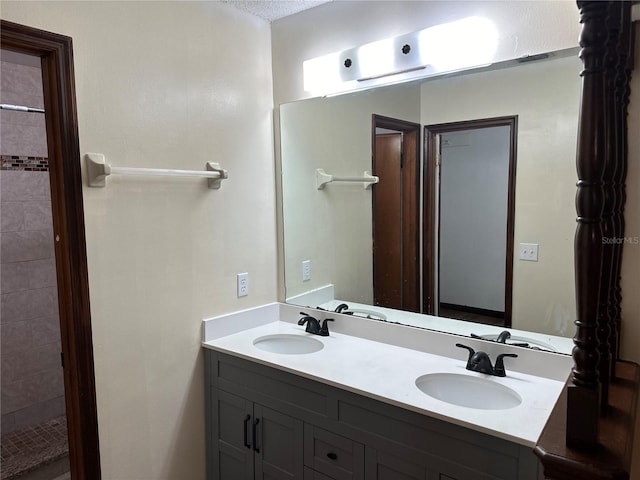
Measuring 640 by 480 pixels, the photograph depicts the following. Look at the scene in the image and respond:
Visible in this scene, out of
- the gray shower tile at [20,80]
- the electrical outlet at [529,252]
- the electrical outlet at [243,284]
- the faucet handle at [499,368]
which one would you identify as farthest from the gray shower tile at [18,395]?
the electrical outlet at [529,252]

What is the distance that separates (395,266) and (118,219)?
1254mm

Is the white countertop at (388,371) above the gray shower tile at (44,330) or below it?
above

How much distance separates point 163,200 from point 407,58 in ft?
4.01

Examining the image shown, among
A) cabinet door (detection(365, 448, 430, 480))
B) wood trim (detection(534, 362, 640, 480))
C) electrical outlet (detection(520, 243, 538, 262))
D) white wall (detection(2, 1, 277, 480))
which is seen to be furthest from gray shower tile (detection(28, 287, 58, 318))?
wood trim (detection(534, 362, 640, 480))

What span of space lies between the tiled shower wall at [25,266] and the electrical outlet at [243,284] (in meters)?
1.61

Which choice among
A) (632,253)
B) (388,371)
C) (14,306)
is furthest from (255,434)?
(14,306)

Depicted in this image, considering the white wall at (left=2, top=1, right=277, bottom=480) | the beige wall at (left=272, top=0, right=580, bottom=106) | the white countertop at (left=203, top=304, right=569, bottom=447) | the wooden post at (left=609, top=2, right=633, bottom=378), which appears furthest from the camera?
the white wall at (left=2, top=1, right=277, bottom=480)

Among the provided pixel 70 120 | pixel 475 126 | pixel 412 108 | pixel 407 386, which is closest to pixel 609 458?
pixel 407 386

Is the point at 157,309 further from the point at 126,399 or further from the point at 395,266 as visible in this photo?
the point at 395,266

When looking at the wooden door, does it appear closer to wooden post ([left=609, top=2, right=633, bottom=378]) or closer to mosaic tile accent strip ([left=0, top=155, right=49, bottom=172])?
wooden post ([left=609, top=2, right=633, bottom=378])

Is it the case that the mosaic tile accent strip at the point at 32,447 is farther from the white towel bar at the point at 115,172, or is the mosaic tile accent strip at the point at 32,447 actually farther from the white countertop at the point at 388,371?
the white towel bar at the point at 115,172

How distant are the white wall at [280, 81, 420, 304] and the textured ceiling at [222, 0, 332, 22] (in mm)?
441

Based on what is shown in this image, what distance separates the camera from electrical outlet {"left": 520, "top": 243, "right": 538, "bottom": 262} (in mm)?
1742

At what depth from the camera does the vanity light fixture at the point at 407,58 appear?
68.6 inches
